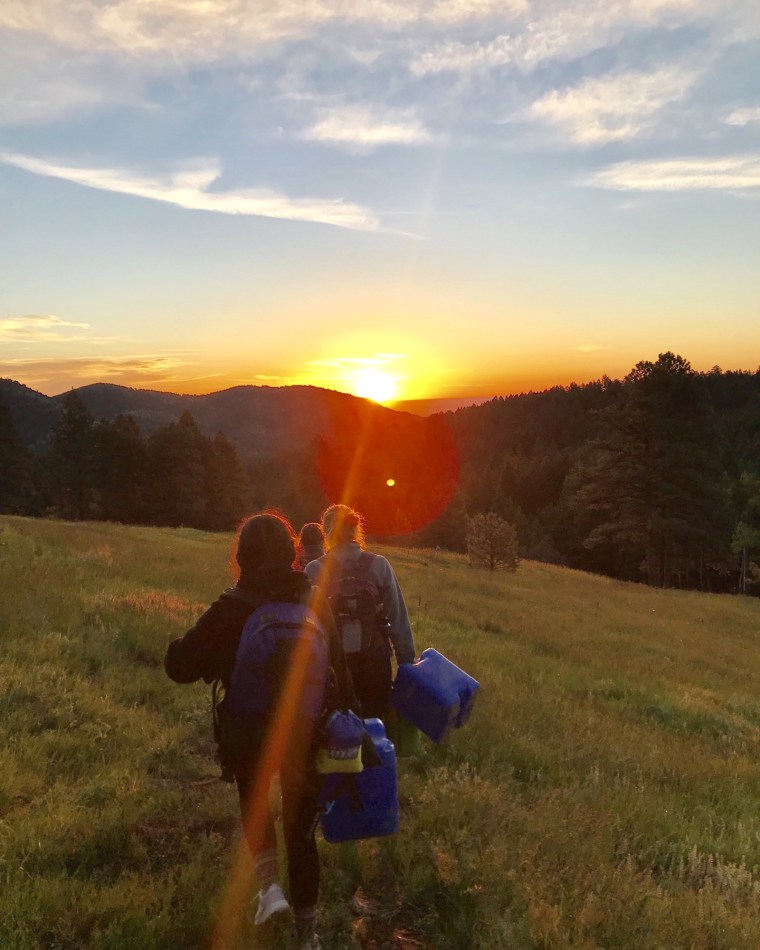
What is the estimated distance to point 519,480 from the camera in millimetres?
108250

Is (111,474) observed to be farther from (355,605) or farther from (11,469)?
(355,605)

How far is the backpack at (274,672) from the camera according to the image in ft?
9.84

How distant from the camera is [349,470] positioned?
9838cm

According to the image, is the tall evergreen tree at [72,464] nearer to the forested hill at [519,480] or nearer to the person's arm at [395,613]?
the forested hill at [519,480]

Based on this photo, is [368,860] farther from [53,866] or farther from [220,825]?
[53,866]

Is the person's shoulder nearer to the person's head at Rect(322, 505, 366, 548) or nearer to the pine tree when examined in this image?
the person's head at Rect(322, 505, 366, 548)

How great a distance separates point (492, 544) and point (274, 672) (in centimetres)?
3198

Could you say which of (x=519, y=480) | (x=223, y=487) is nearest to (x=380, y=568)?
(x=223, y=487)

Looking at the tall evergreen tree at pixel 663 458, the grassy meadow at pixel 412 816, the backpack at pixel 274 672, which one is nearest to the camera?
the backpack at pixel 274 672

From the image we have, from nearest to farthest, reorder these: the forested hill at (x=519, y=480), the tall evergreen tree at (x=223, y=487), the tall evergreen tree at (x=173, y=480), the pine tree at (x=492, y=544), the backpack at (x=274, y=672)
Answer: the backpack at (x=274, y=672) < the pine tree at (x=492, y=544) < the forested hill at (x=519, y=480) < the tall evergreen tree at (x=173, y=480) < the tall evergreen tree at (x=223, y=487)

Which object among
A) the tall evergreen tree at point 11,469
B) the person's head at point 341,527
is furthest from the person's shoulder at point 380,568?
the tall evergreen tree at point 11,469

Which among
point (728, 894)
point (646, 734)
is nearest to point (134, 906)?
point (728, 894)

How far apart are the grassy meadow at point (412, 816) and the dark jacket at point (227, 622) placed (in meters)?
1.35

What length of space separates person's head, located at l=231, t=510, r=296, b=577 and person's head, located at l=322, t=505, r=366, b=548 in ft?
5.29
